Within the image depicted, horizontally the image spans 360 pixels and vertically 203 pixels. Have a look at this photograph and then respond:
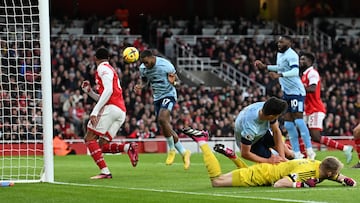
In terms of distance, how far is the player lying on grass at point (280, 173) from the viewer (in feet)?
41.6

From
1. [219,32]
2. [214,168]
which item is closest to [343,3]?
[219,32]

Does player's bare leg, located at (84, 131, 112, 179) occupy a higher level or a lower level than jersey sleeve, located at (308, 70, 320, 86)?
lower

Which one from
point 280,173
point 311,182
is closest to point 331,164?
point 311,182

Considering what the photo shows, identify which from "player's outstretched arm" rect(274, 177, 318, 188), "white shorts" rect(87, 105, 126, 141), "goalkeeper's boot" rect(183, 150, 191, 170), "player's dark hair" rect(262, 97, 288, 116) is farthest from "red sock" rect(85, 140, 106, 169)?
"player's outstretched arm" rect(274, 177, 318, 188)

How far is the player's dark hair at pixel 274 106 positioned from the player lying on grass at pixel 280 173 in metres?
0.66

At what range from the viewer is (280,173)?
42.6 feet

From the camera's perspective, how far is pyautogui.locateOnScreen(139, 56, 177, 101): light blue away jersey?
1802 cm

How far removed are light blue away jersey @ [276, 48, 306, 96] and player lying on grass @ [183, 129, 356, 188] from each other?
21.0ft

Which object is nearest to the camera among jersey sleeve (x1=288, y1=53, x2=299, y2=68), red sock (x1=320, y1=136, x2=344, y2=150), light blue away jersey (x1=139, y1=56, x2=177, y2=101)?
light blue away jersey (x1=139, y1=56, x2=177, y2=101)

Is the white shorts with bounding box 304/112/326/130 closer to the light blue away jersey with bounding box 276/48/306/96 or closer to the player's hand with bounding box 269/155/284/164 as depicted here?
the light blue away jersey with bounding box 276/48/306/96

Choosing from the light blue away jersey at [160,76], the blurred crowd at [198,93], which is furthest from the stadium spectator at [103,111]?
the blurred crowd at [198,93]

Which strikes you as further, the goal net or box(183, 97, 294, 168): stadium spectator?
the goal net

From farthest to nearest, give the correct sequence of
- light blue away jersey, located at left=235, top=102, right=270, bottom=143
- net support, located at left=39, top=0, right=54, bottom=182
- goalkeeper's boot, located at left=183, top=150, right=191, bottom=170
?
1. goalkeeper's boot, located at left=183, top=150, right=191, bottom=170
2. net support, located at left=39, top=0, right=54, bottom=182
3. light blue away jersey, located at left=235, top=102, right=270, bottom=143

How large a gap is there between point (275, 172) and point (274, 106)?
857 millimetres
